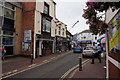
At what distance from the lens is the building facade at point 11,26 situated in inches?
408

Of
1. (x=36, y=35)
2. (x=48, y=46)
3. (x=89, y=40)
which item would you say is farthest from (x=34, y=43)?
(x=89, y=40)

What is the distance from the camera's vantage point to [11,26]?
11492 millimetres

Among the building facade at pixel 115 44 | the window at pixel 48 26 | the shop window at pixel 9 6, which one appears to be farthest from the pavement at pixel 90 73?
the shop window at pixel 9 6

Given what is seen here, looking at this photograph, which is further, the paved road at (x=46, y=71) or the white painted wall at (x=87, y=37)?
the white painted wall at (x=87, y=37)

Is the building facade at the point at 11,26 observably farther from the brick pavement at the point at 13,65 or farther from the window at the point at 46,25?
the window at the point at 46,25

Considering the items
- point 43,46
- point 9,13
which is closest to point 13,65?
point 43,46

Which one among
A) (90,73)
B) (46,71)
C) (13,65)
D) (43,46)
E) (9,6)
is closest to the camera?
(90,73)

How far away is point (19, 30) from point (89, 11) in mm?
11581

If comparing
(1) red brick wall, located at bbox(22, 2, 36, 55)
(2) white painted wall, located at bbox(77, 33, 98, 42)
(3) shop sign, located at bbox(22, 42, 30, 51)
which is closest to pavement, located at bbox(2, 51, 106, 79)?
(3) shop sign, located at bbox(22, 42, 30, 51)

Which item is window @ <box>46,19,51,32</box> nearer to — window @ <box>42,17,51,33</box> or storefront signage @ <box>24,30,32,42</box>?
window @ <box>42,17,51,33</box>

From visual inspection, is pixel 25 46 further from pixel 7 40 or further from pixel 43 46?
pixel 43 46

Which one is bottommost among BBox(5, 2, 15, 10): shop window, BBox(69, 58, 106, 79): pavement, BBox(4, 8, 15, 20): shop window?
BBox(69, 58, 106, 79): pavement

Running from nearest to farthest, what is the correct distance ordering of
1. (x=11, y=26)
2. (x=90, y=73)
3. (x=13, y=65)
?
(x=90, y=73)
(x=13, y=65)
(x=11, y=26)

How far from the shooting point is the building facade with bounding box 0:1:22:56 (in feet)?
34.0
